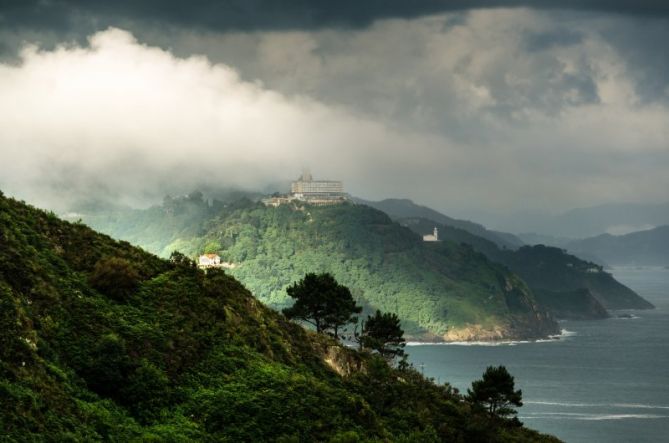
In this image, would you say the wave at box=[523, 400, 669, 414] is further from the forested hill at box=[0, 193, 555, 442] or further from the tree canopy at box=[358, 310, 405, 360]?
the forested hill at box=[0, 193, 555, 442]

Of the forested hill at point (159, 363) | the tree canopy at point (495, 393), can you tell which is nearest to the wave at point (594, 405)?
the tree canopy at point (495, 393)

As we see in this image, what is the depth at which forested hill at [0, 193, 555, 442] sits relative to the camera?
136 ft

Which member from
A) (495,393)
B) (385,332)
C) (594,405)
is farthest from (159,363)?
(594,405)

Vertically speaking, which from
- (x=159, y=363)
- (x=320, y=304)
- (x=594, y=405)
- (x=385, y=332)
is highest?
(x=320, y=304)

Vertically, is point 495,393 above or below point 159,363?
below

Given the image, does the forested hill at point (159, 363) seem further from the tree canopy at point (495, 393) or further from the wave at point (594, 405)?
the wave at point (594, 405)

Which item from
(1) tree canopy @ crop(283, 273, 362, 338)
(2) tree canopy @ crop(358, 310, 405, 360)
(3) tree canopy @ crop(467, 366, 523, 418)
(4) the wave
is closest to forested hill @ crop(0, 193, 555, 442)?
(3) tree canopy @ crop(467, 366, 523, 418)

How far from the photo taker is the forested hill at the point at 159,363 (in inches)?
1629

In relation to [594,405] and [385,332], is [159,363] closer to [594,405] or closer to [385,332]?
[385,332]

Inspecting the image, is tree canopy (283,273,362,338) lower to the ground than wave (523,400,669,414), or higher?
higher

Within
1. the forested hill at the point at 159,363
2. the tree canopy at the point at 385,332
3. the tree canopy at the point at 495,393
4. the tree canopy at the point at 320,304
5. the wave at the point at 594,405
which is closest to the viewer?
the forested hill at the point at 159,363

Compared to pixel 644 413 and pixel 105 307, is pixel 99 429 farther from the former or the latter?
pixel 644 413

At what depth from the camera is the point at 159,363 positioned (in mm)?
48781

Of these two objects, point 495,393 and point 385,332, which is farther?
point 385,332
